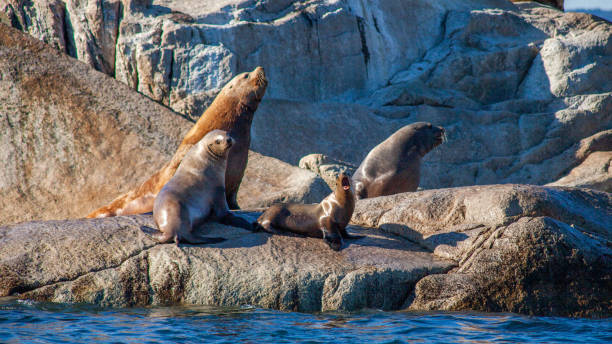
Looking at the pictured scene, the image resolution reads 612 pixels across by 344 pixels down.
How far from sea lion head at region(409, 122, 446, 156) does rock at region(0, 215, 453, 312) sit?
12.7 feet

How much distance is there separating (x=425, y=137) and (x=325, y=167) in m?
1.46

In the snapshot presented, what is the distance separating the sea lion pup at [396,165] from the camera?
8.89 metres

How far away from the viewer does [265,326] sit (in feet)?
15.5

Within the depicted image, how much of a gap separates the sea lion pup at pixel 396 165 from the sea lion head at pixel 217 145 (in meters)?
2.70

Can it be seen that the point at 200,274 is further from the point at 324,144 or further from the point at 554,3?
the point at 554,3

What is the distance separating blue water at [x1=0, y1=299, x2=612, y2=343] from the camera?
14.4ft

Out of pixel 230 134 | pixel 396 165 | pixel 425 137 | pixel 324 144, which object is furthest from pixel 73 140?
pixel 425 137

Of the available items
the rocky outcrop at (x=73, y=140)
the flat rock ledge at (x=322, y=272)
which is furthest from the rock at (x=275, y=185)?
the flat rock ledge at (x=322, y=272)

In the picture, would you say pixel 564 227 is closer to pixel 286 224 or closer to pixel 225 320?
pixel 286 224

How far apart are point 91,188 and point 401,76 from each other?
6.83 m

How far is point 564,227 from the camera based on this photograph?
18.0 ft

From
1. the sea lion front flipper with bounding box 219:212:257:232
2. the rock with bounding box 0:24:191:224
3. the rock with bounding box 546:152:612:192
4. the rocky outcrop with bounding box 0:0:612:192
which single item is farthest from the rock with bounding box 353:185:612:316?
the rock with bounding box 546:152:612:192

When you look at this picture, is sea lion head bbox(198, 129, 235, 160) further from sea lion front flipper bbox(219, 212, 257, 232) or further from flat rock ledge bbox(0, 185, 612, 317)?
flat rock ledge bbox(0, 185, 612, 317)

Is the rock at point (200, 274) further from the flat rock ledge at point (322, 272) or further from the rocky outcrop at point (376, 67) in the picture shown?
the rocky outcrop at point (376, 67)
